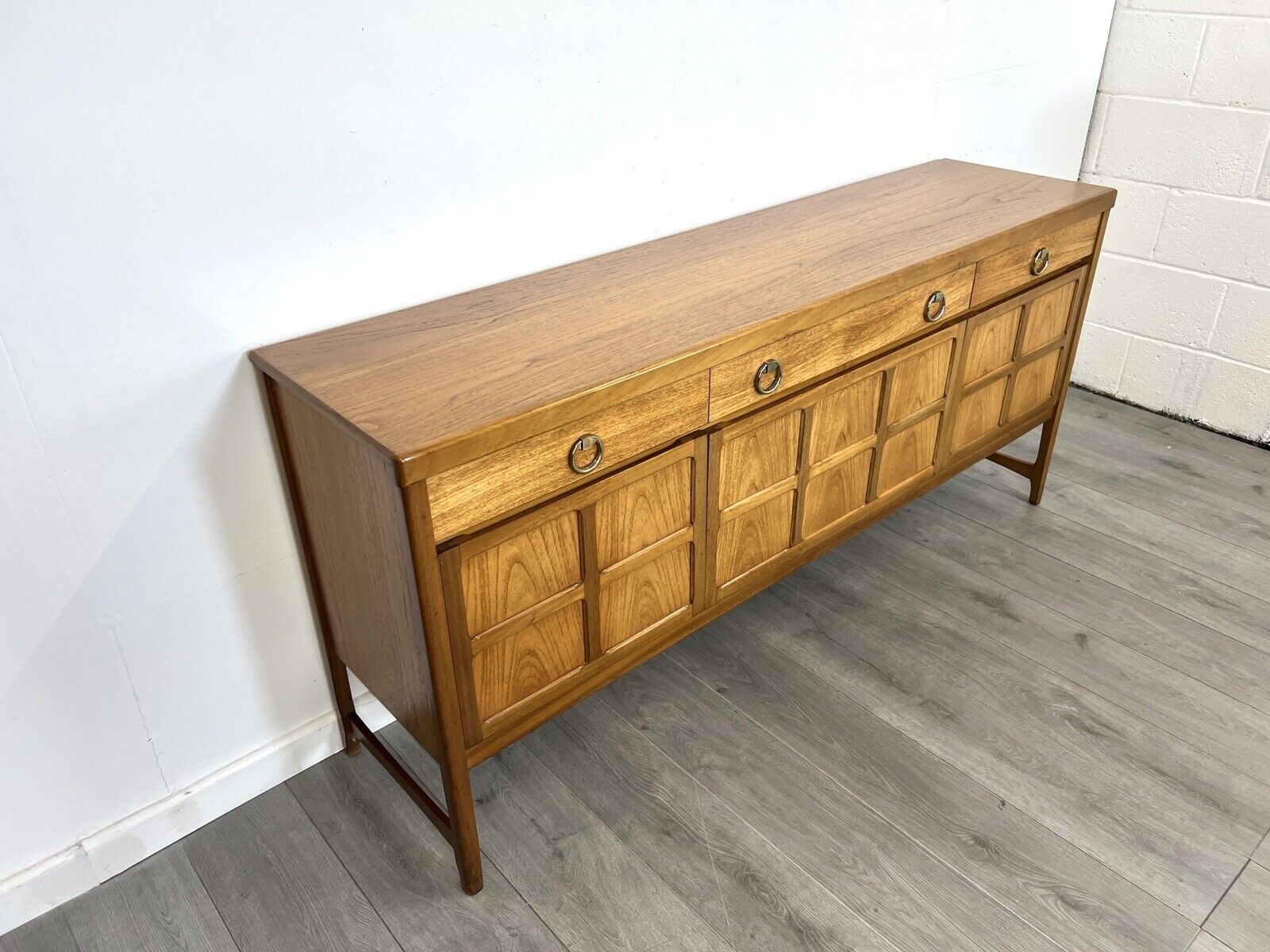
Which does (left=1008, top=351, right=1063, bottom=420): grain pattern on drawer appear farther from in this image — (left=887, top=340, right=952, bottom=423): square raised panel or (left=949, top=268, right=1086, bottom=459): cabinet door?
(left=887, top=340, right=952, bottom=423): square raised panel

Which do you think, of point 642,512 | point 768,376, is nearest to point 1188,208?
point 768,376

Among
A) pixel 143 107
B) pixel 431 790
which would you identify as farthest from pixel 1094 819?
pixel 143 107

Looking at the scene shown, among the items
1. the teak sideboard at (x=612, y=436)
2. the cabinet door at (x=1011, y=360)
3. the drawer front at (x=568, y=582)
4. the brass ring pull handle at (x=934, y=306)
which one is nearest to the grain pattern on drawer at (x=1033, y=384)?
the cabinet door at (x=1011, y=360)

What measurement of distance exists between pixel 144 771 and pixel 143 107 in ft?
3.39

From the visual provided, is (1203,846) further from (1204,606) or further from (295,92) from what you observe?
(295,92)

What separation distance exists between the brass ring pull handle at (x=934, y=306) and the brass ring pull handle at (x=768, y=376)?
412mm

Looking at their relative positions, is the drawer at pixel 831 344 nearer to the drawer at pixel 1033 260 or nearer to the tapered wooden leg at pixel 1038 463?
the drawer at pixel 1033 260

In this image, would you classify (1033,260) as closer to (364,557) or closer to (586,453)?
(586,453)

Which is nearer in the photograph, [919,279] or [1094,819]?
[1094,819]

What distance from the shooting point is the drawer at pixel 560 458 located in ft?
4.11

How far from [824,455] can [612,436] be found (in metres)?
0.57

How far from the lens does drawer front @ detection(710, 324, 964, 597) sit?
166cm

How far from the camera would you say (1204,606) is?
84.4 inches

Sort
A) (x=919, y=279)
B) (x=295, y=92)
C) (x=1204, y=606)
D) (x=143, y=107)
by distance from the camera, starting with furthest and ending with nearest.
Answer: (x=1204, y=606)
(x=919, y=279)
(x=295, y=92)
(x=143, y=107)
